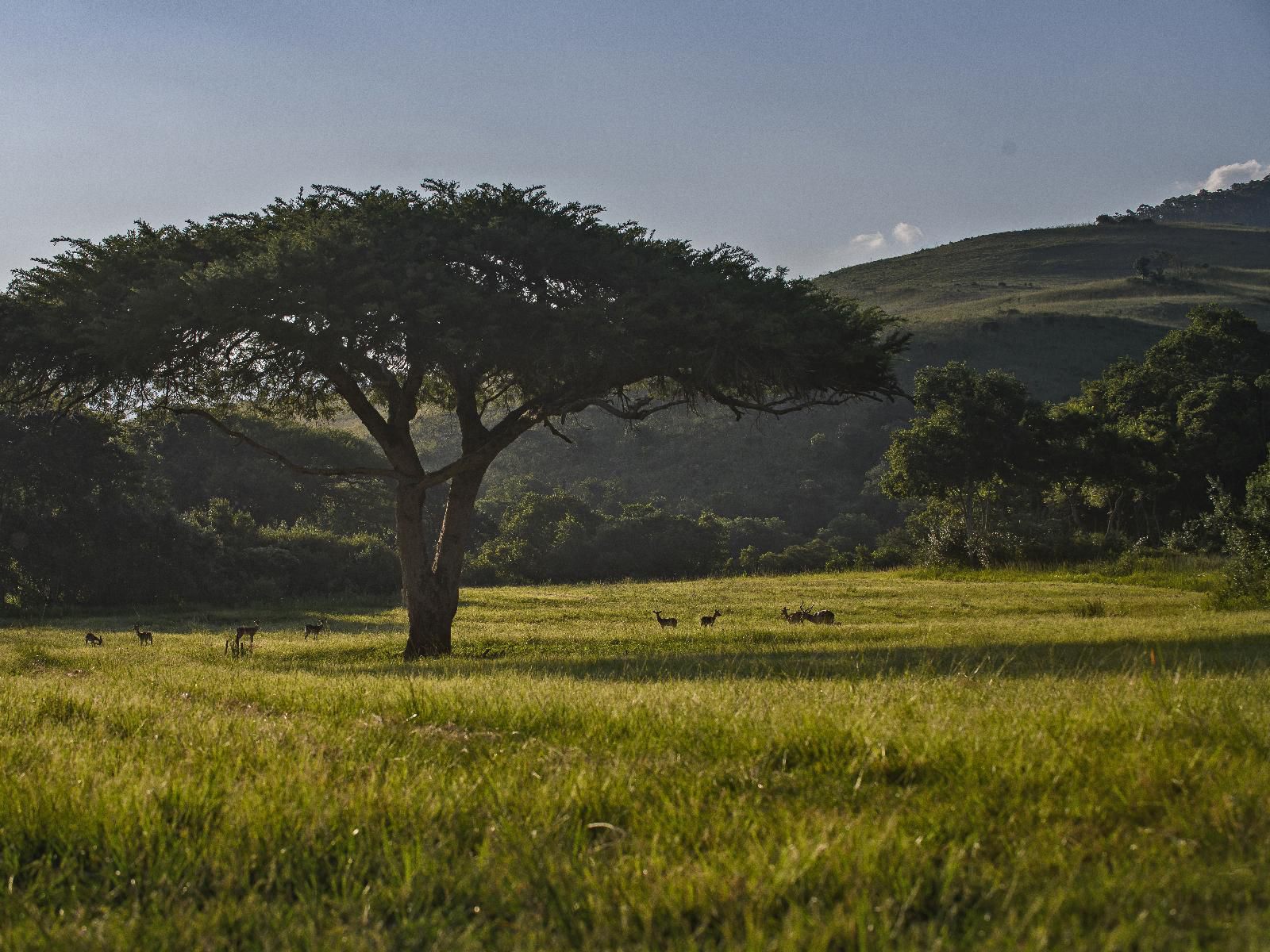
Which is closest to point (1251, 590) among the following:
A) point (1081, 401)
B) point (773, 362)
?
point (773, 362)

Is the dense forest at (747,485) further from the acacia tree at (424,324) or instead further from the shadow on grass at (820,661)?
the shadow on grass at (820,661)

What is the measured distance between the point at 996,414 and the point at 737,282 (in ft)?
110

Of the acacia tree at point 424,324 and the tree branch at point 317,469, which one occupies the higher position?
the acacia tree at point 424,324

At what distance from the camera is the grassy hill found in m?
94.7

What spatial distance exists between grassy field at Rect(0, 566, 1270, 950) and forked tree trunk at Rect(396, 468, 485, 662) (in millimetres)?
12088

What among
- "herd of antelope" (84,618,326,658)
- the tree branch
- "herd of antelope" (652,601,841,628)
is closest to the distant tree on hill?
"herd of antelope" (652,601,841,628)

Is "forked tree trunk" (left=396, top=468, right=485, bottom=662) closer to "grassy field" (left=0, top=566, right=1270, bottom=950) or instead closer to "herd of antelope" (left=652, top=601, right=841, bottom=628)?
"herd of antelope" (left=652, top=601, right=841, bottom=628)

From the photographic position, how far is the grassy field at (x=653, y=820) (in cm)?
273

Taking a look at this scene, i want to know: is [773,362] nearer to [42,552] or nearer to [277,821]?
[277,821]

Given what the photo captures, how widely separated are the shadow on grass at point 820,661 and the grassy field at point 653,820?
14.2ft

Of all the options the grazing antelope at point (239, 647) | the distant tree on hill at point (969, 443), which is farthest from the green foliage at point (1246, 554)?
the distant tree on hill at point (969, 443)

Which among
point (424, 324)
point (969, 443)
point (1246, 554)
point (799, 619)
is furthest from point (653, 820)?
point (969, 443)

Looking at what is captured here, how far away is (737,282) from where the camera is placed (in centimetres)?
1934

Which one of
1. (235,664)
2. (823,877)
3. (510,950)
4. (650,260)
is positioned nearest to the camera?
(510,950)
